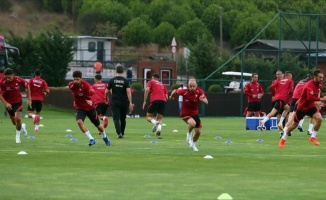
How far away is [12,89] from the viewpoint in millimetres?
26984

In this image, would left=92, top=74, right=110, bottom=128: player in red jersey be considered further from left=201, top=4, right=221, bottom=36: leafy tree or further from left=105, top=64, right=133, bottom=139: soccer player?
left=201, top=4, right=221, bottom=36: leafy tree

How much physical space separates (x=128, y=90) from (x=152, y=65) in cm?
4534

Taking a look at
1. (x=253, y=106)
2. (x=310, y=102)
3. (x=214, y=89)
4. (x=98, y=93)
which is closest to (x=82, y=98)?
(x=310, y=102)

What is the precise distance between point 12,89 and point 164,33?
8252cm

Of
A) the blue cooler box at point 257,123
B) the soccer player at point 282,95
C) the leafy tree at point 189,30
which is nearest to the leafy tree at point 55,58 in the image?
the blue cooler box at point 257,123

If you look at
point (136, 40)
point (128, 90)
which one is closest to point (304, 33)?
point (128, 90)

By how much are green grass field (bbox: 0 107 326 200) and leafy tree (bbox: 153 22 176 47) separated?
264ft

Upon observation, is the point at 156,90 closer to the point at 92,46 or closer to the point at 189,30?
the point at 92,46

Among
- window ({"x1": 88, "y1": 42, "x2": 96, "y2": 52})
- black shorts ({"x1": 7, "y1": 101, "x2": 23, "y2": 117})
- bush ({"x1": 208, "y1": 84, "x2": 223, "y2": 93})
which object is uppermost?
window ({"x1": 88, "y1": 42, "x2": 96, "y2": 52})

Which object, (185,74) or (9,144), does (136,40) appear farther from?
(9,144)

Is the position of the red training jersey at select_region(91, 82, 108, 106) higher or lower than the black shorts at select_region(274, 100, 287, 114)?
higher

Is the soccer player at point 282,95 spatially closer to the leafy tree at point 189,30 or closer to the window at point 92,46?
the window at point 92,46

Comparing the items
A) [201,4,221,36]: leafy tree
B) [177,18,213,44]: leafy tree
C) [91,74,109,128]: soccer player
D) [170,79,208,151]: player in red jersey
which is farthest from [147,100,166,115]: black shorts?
[201,4,221,36]: leafy tree

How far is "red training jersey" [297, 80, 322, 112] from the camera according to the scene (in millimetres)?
25156
